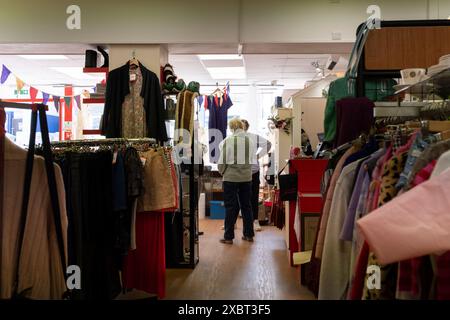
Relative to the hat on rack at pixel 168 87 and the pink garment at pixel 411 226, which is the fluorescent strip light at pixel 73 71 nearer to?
the hat on rack at pixel 168 87

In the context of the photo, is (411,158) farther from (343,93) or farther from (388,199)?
(343,93)

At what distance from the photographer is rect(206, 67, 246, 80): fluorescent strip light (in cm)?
750

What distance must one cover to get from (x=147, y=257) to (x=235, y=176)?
83.0 inches

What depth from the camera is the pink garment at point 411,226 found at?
882 mm

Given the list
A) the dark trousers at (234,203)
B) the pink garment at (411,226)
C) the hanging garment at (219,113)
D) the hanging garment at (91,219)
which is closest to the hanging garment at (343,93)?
the hanging garment at (91,219)

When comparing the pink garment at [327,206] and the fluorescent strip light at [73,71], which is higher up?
the fluorescent strip light at [73,71]

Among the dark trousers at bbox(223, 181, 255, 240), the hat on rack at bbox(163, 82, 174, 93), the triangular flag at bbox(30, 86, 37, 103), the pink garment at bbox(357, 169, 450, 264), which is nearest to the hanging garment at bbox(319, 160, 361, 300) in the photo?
the pink garment at bbox(357, 169, 450, 264)

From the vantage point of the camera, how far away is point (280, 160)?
6.16 m

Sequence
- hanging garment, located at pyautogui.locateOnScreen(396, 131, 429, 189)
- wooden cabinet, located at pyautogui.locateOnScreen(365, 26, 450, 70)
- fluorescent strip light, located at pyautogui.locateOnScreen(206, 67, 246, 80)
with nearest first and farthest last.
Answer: hanging garment, located at pyautogui.locateOnScreen(396, 131, 429, 189), wooden cabinet, located at pyautogui.locateOnScreen(365, 26, 450, 70), fluorescent strip light, located at pyautogui.locateOnScreen(206, 67, 246, 80)

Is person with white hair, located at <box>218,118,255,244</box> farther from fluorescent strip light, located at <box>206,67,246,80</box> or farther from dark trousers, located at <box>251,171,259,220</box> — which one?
fluorescent strip light, located at <box>206,67,246,80</box>

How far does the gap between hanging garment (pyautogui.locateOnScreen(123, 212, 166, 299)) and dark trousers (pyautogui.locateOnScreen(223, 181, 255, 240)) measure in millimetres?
1946

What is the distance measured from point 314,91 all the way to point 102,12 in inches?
123

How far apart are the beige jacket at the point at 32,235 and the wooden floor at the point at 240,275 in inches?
66.9

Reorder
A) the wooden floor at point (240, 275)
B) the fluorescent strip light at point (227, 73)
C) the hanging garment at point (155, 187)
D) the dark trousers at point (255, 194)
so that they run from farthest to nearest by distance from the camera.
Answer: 1. the fluorescent strip light at point (227, 73)
2. the dark trousers at point (255, 194)
3. the wooden floor at point (240, 275)
4. the hanging garment at point (155, 187)
